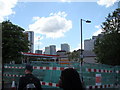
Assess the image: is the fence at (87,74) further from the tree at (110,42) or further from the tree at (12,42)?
the tree at (110,42)

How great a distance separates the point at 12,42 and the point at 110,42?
25.2ft

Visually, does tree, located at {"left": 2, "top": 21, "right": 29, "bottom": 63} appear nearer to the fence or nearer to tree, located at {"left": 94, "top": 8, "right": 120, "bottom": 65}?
the fence

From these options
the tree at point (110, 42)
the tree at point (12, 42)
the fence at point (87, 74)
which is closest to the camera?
the fence at point (87, 74)

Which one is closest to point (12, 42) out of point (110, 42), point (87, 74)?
point (87, 74)

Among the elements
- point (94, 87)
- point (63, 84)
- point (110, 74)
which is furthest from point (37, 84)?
point (110, 74)

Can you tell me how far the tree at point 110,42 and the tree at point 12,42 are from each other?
641cm

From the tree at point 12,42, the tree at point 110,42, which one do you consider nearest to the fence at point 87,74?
the tree at point 12,42

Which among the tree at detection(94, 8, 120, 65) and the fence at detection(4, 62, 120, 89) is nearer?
the fence at detection(4, 62, 120, 89)

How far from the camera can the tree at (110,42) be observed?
16.1 metres

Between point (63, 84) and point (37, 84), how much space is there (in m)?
1.54

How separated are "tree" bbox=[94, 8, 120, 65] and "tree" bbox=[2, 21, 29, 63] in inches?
253

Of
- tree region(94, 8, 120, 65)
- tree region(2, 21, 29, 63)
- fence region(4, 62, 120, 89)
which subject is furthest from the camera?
tree region(94, 8, 120, 65)


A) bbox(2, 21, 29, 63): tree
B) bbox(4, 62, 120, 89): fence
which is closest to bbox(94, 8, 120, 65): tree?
bbox(4, 62, 120, 89): fence

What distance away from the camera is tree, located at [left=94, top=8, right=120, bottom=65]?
16.1 meters
